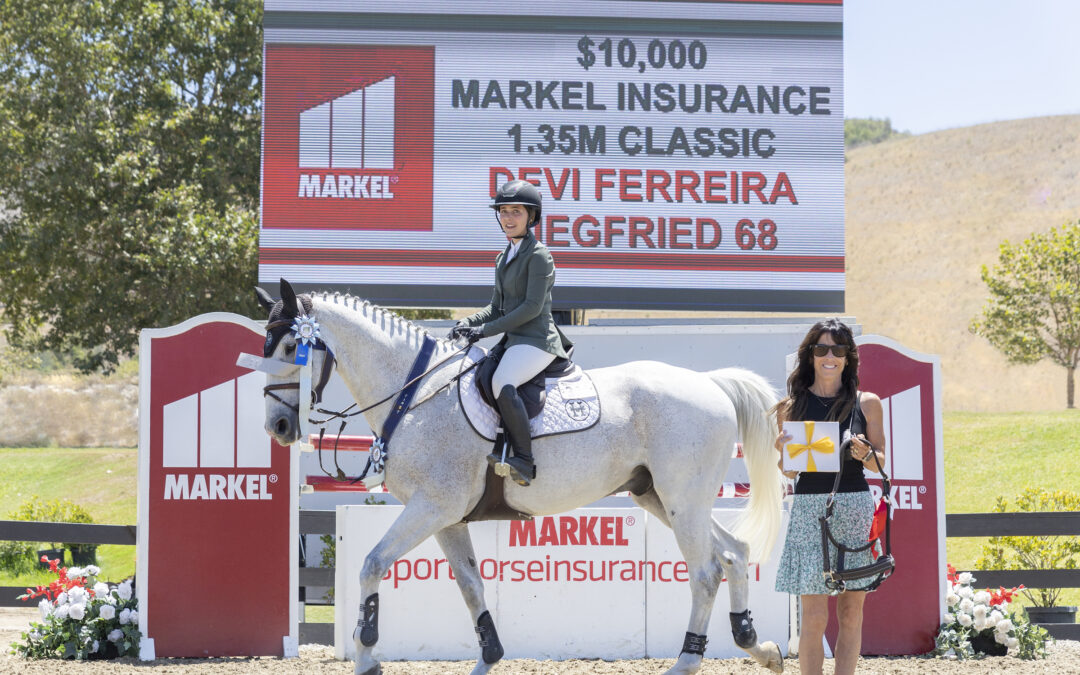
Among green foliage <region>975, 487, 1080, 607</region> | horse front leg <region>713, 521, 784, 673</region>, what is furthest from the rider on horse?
green foliage <region>975, 487, 1080, 607</region>

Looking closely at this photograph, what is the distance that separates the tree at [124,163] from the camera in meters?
19.8

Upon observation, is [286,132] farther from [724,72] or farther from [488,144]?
[724,72]

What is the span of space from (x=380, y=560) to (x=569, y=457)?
115 cm

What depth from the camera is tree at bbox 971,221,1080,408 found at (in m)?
31.8

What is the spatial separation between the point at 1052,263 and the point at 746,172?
25961mm

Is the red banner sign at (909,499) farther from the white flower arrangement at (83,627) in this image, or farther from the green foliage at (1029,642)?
the white flower arrangement at (83,627)

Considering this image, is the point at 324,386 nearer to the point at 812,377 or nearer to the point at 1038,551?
the point at 812,377

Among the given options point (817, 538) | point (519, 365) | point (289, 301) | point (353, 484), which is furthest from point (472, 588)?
point (817, 538)

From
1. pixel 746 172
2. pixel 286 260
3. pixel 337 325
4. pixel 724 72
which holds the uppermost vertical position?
pixel 724 72

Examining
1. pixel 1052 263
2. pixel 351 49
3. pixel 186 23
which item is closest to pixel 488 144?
pixel 351 49

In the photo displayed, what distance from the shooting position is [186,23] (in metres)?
21.3

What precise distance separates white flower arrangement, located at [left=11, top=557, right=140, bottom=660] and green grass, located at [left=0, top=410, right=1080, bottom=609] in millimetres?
9590

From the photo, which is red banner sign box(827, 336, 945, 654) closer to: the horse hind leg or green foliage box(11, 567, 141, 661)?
the horse hind leg

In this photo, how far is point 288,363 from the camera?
228 inches
